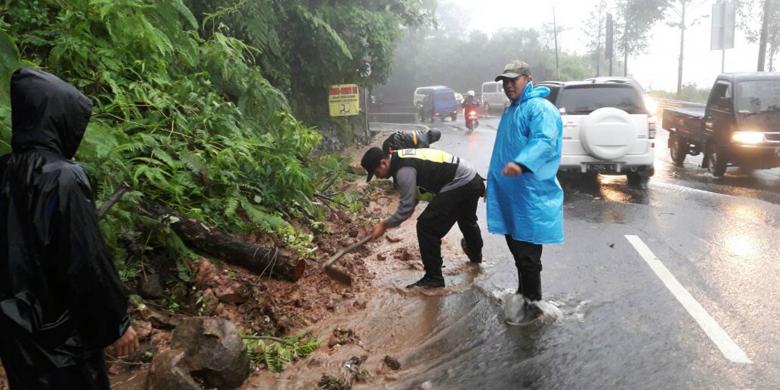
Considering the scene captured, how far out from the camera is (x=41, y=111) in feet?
7.01

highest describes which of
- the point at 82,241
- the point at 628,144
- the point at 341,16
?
the point at 341,16

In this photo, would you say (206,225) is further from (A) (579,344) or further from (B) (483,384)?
(A) (579,344)

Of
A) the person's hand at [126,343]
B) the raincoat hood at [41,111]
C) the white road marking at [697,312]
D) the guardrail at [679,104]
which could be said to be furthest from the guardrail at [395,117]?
the raincoat hood at [41,111]

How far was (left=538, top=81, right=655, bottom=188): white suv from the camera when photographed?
9.90 metres

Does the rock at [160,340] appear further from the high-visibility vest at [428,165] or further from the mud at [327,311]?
the high-visibility vest at [428,165]

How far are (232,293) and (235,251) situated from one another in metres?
0.49

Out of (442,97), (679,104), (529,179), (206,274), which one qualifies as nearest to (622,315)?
(529,179)

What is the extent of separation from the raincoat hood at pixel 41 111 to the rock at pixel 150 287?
Answer: 2513 mm

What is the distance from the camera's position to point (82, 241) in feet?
6.98

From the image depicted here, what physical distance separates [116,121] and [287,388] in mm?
3527

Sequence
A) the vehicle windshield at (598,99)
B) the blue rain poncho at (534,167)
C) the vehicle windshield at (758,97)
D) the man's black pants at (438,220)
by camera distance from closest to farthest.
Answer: the blue rain poncho at (534,167) < the man's black pants at (438,220) < the vehicle windshield at (598,99) < the vehicle windshield at (758,97)

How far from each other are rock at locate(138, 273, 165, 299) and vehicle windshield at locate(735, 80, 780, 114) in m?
10.8

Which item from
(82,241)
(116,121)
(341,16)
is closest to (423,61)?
(341,16)

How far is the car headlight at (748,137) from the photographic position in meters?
11.0
